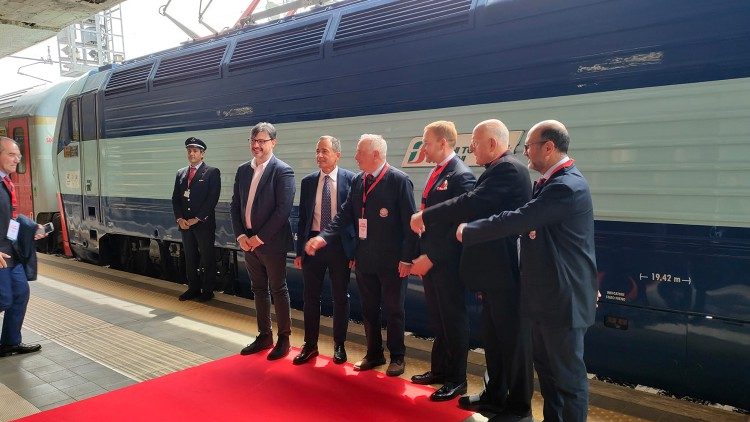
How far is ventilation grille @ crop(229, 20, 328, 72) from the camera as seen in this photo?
193 inches

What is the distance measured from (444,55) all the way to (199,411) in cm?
295

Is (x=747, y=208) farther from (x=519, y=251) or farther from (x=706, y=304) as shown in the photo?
(x=519, y=251)

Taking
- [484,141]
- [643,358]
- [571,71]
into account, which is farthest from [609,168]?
[643,358]

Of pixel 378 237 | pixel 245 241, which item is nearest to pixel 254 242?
pixel 245 241

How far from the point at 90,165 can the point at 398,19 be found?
563cm

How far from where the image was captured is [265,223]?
400 cm

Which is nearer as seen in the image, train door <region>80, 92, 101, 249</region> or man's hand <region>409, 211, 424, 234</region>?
man's hand <region>409, 211, 424, 234</region>

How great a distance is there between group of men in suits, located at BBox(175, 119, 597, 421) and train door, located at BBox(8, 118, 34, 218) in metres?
7.27

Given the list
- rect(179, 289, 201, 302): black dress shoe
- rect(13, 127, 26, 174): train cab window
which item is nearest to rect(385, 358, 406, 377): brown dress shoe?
rect(179, 289, 201, 302): black dress shoe

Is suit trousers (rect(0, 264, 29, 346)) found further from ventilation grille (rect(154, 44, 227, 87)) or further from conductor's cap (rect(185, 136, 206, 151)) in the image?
ventilation grille (rect(154, 44, 227, 87))

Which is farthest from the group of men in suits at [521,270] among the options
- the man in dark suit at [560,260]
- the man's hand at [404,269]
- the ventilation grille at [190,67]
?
the ventilation grille at [190,67]

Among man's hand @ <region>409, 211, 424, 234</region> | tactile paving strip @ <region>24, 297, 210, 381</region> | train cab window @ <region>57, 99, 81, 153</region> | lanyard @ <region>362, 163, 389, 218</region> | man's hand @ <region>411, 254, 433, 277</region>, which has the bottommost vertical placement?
tactile paving strip @ <region>24, 297, 210, 381</region>

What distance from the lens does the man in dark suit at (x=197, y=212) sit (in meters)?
5.79

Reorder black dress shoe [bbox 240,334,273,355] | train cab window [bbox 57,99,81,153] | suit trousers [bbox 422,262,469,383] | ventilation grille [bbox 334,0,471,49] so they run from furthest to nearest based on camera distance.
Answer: train cab window [bbox 57,99,81,153]
black dress shoe [bbox 240,334,273,355]
ventilation grille [bbox 334,0,471,49]
suit trousers [bbox 422,262,469,383]
